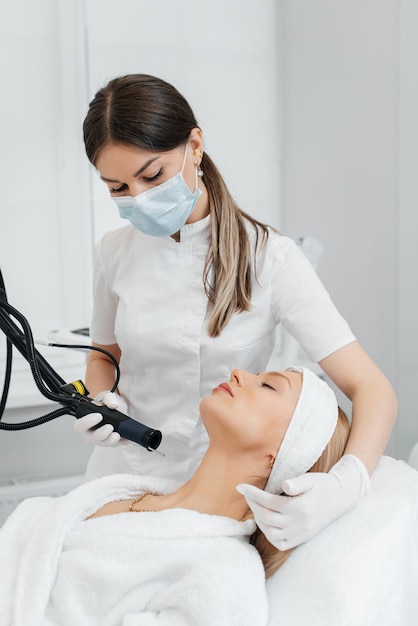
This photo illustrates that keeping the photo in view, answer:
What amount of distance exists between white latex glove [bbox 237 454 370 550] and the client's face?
0.14 meters

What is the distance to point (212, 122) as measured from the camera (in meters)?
2.86

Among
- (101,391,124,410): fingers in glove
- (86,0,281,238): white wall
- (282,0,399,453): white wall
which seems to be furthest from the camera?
(86,0,281,238): white wall

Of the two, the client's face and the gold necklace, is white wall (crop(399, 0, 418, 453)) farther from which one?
the gold necklace

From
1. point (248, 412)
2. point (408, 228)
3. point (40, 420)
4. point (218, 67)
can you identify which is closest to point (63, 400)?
point (40, 420)

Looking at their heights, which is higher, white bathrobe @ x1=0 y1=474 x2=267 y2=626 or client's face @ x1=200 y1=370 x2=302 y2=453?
client's face @ x1=200 y1=370 x2=302 y2=453

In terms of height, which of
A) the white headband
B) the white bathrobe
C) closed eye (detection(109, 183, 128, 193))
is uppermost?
closed eye (detection(109, 183, 128, 193))

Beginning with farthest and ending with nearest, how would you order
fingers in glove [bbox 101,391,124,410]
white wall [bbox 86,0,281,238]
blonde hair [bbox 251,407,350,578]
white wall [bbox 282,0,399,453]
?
white wall [bbox 86,0,281,238] → white wall [bbox 282,0,399,453] → fingers in glove [bbox 101,391,124,410] → blonde hair [bbox 251,407,350,578]

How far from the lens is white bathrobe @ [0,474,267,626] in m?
1.14

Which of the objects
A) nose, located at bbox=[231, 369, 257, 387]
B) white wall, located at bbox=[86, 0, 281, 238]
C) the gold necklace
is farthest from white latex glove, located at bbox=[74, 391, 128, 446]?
white wall, located at bbox=[86, 0, 281, 238]

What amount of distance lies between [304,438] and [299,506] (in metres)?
0.17

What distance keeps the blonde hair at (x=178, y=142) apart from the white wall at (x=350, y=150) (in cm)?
94

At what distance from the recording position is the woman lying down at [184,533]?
1.16 meters

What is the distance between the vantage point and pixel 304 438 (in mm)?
1323

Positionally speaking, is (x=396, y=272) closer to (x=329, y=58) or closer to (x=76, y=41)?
(x=329, y=58)
